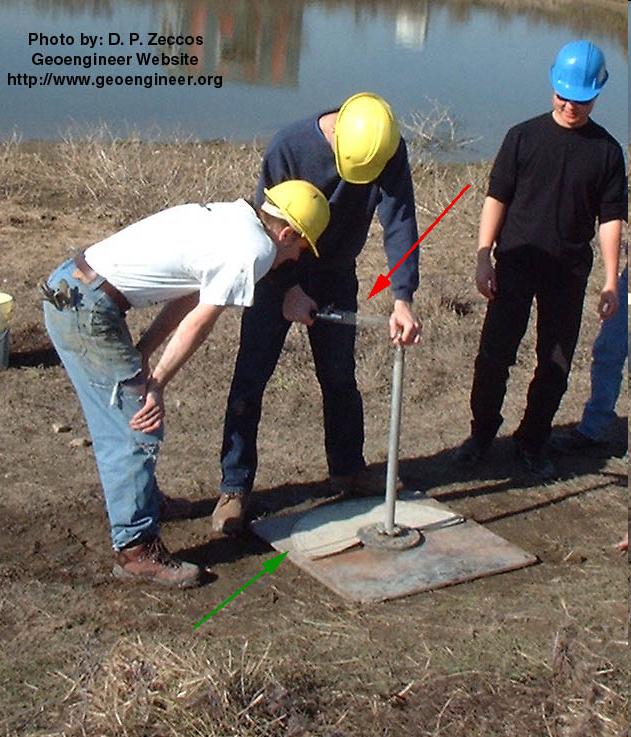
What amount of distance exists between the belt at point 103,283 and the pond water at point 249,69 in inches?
397

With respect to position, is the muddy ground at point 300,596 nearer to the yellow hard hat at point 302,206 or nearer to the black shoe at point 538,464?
the black shoe at point 538,464

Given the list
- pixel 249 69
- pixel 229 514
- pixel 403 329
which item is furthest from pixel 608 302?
pixel 249 69

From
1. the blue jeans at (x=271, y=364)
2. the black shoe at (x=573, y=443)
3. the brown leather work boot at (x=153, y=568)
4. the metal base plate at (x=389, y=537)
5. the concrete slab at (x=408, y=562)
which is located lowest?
the black shoe at (x=573, y=443)

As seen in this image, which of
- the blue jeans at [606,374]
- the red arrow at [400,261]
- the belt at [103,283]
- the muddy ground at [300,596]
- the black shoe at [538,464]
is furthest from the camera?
the blue jeans at [606,374]

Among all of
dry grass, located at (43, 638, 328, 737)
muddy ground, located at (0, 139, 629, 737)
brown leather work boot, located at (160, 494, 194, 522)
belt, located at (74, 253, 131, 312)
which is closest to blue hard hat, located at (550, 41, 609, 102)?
muddy ground, located at (0, 139, 629, 737)

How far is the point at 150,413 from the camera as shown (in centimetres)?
478

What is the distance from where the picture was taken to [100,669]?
411 centimetres

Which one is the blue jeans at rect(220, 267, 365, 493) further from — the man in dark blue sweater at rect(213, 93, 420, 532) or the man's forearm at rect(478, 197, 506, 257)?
the man's forearm at rect(478, 197, 506, 257)

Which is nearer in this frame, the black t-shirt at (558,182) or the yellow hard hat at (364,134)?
the yellow hard hat at (364,134)

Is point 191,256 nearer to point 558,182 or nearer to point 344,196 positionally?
point 344,196

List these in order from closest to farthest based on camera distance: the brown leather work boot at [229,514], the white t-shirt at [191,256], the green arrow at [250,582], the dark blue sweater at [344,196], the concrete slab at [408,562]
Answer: the white t-shirt at [191,256] < the green arrow at [250,582] < the concrete slab at [408,562] < the dark blue sweater at [344,196] < the brown leather work boot at [229,514]

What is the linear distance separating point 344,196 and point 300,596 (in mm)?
1610

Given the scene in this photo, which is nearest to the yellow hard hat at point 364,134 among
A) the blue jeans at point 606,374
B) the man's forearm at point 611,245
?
the man's forearm at point 611,245

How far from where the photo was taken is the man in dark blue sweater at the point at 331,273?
5.08 m
